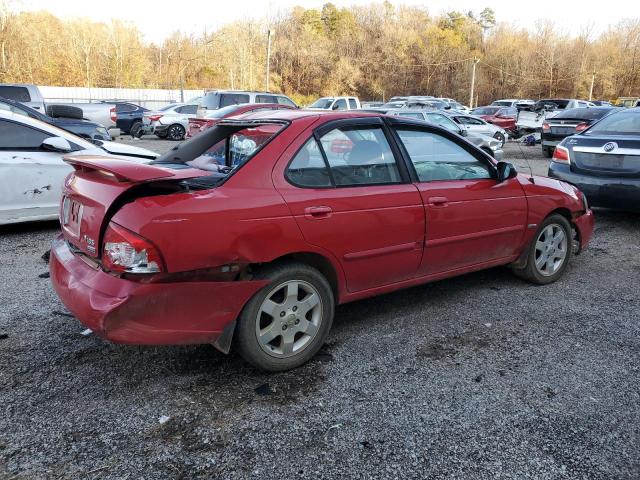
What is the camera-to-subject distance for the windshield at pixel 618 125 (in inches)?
283

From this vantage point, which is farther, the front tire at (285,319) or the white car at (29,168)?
the white car at (29,168)

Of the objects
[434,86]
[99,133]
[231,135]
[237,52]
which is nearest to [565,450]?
[231,135]

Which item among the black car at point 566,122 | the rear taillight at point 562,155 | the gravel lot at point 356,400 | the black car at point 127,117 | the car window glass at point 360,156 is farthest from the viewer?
the black car at point 127,117

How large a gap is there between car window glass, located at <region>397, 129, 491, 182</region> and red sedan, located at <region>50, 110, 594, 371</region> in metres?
0.01

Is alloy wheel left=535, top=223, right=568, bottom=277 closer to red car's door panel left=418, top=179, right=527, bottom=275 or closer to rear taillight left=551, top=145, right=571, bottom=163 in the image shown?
red car's door panel left=418, top=179, right=527, bottom=275

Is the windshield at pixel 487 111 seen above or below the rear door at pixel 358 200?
above

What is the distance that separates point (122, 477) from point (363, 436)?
111 cm

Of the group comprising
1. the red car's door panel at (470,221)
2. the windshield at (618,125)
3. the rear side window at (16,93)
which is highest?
the rear side window at (16,93)

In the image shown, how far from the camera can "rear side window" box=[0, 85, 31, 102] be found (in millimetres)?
14141

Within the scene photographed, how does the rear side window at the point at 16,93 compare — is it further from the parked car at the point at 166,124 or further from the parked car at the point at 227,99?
the parked car at the point at 166,124

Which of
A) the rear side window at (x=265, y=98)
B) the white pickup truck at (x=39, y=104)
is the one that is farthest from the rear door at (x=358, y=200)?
the rear side window at (x=265, y=98)

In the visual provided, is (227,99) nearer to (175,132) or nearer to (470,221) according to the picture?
(175,132)

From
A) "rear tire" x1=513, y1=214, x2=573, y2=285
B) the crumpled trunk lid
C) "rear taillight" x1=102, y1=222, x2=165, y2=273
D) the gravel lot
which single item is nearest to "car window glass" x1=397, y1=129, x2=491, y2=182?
"rear tire" x1=513, y1=214, x2=573, y2=285

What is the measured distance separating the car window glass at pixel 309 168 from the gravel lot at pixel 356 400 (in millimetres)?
1113
